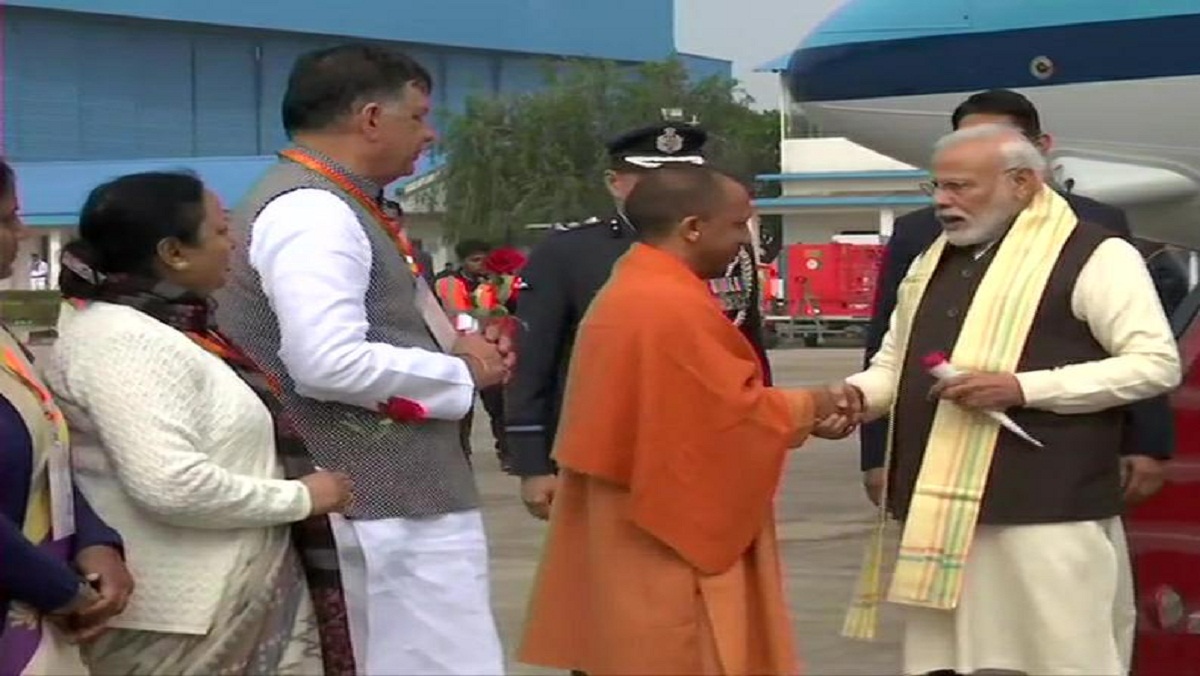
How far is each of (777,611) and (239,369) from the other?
1.07m

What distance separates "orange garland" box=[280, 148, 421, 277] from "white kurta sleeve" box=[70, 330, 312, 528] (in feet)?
1.64

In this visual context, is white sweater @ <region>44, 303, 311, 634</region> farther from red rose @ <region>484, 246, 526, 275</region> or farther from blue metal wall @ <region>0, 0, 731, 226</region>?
blue metal wall @ <region>0, 0, 731, 226</region>

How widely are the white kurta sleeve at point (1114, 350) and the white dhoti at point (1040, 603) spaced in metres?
0.29

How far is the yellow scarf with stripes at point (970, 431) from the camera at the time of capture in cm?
453

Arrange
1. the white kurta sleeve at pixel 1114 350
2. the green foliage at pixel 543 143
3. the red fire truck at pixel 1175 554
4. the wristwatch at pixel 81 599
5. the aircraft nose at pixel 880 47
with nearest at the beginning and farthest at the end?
the wristwatch at pixel 81 599, the white kurta sleeve at pixel 1114 350, the red fire truck at pixel 1175 554, the aircraft nose at pixel 880 47, the green foliage at pixel 543 143

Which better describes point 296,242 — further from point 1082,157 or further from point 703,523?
point 1082,157

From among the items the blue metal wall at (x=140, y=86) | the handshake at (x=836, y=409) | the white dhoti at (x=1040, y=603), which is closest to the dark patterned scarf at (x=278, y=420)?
the handshake at (x=836, y=409)

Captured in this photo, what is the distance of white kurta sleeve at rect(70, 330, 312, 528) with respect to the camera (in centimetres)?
363

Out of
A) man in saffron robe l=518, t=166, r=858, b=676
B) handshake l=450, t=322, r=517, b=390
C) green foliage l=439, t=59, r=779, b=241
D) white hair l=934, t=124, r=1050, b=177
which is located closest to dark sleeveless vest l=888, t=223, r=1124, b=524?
white hair l=934, t=124, r=1050, b=177

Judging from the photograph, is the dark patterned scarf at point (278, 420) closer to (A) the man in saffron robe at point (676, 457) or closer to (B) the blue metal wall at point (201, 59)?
(A) the man in saffron robe at point (676, 457)

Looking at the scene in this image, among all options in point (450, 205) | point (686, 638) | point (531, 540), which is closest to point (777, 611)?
point (686, 638)

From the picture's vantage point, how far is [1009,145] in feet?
15.1

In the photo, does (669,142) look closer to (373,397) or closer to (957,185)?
(957,185)

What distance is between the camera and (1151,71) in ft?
34.8
